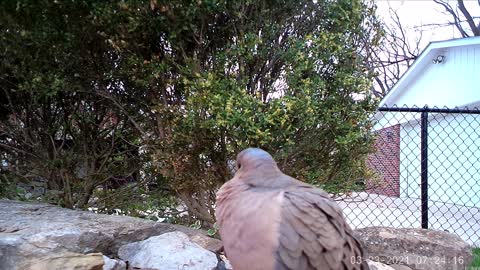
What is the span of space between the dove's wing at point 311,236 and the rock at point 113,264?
1310 mm

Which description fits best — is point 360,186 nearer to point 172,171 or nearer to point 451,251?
point 451,251

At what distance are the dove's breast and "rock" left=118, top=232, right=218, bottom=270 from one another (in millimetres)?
1008

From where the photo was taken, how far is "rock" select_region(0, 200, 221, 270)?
7.58 ft

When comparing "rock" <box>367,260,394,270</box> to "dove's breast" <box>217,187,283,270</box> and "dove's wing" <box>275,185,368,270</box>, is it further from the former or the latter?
"dove's breast" <box>217,187,283,270</box>

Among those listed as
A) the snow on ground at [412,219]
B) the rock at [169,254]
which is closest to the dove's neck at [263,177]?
the rock at [169,254]

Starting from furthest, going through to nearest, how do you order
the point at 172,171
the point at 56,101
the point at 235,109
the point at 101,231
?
the point at 56,101
the point at 172,171
the point at 235,109
the point at 101,231

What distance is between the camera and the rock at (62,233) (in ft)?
7.58

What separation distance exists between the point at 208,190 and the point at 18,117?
6.60 ft

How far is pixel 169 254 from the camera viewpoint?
2486 millimetres

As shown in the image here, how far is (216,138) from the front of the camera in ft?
10.3

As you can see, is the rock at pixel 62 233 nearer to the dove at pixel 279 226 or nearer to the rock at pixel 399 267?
the rock at pixel 399 267

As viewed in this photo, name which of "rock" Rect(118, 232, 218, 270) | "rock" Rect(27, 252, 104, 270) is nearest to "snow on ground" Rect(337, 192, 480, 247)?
"rock" Rect(118, 232, 218, 270)

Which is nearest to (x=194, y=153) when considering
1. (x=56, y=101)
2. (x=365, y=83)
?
(x=365, y=83)

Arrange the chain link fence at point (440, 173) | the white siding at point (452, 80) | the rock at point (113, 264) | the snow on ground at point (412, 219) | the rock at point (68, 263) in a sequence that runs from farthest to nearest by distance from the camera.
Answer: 1. the white siding at point (452, 80)
2. the chain link fence at point (440, 173)
3. the snow on ground at point (412, 219)
4. the rock at point (113, 264)
5. the rock at point (68, 263)
